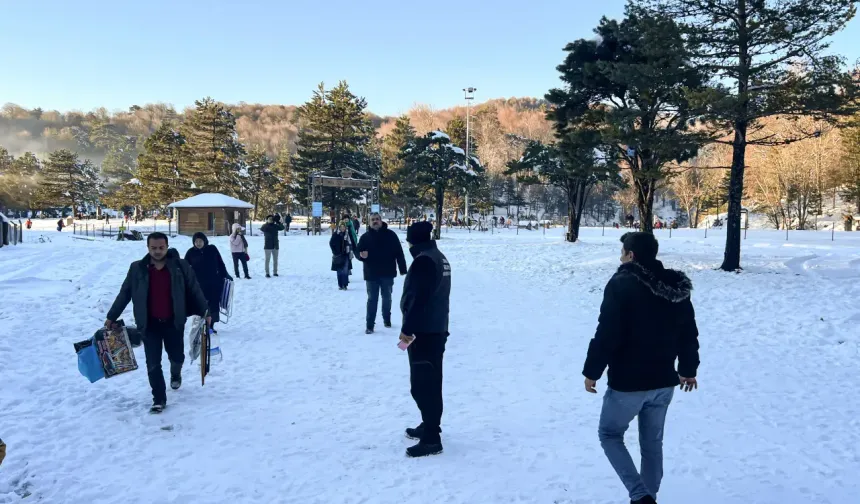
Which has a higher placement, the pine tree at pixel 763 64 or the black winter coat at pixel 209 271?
the pine tree at pixel 763 64

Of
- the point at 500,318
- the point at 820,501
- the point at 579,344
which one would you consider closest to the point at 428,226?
the point at 820,501

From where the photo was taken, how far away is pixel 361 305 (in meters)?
10.5

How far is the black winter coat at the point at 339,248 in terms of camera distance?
11844 millimetres

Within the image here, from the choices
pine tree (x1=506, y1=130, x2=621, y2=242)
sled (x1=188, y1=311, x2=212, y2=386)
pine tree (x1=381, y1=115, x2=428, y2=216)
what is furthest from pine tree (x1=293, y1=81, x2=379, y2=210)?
sled (x1=188, y1=311, x2=212, y2=386)

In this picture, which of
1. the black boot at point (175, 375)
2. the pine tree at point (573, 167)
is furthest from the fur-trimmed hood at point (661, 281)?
the pine tree at point (573, 167)

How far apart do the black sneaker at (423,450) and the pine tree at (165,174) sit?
48325mm

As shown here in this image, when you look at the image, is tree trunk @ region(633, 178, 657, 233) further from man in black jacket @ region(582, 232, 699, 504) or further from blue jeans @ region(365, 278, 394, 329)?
man in black jacket @ region(582, 232, 699, 504)

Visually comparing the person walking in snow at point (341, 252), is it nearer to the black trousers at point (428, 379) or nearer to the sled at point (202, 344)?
the sled at point (202, 344)

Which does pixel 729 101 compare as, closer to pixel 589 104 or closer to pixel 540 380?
pixel 540 380

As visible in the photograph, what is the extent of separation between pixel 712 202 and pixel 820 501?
66.2m

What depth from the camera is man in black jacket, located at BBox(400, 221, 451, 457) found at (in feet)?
12.9

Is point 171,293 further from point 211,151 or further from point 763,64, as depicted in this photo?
point 211,151

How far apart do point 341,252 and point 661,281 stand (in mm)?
9954

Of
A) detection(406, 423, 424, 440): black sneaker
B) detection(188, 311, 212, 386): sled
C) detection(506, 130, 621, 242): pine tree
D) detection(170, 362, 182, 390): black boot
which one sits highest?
detection(506, 130, 621, 242): pine tree
